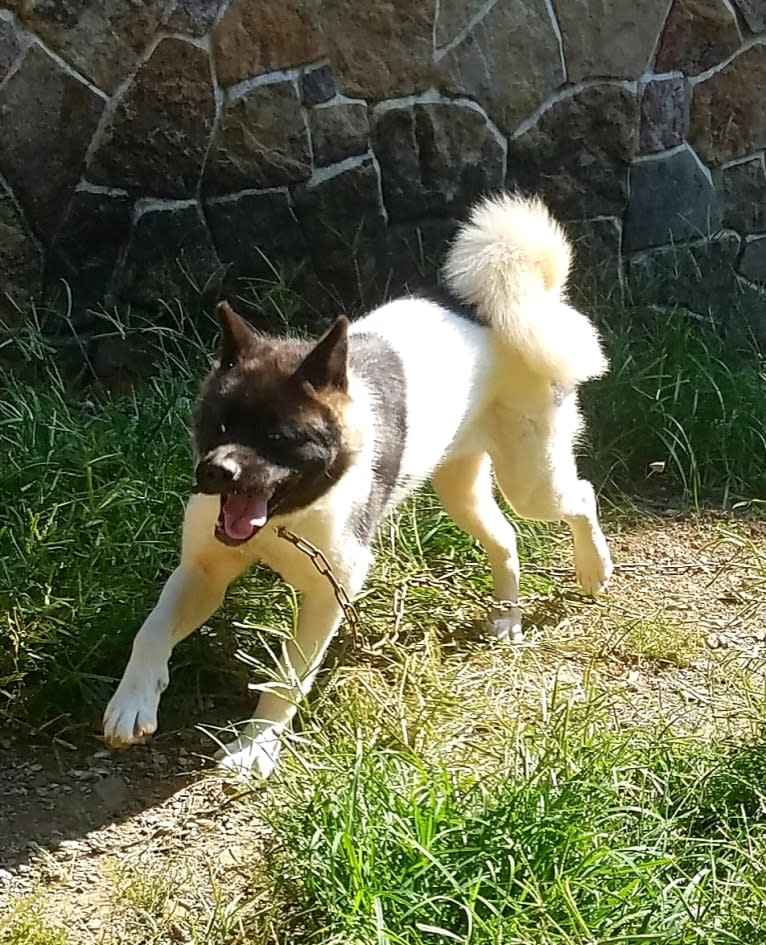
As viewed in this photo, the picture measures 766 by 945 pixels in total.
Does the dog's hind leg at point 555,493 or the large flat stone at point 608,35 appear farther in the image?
the large flat stone at point 608,35

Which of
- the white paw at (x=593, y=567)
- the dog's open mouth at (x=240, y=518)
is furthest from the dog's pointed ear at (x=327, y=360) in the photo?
the white paw at (x=593, y=567)

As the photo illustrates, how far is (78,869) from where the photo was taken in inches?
110

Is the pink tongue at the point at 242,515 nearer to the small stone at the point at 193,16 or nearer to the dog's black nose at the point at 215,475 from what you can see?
the dog's black nose at the point at 215,475

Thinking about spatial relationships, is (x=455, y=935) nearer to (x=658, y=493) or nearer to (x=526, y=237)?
(x=526, y=237)

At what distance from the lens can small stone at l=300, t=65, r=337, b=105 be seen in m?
5.14

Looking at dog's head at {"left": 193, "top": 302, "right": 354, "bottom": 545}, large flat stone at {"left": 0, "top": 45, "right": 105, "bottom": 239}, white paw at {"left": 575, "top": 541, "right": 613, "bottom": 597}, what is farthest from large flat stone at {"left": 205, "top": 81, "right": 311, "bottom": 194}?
dog's head at {"left": 193, "top": 302, "right": 354, "bottom": 545}

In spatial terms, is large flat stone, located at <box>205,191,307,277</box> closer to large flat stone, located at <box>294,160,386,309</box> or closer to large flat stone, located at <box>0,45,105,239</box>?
large flat stone, located at <box>294,160,386,309</box>

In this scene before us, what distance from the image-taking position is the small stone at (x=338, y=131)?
520 centimetres

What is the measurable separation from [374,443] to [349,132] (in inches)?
94.8

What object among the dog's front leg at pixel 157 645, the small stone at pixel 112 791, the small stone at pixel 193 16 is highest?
the small stone at pixel 193 16

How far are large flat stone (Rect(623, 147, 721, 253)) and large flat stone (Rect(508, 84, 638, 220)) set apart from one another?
102 mm

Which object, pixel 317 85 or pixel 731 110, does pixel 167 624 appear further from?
pixel 731 110

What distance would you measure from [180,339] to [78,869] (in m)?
2.52

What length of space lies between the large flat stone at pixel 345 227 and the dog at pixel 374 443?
1.48 meters
